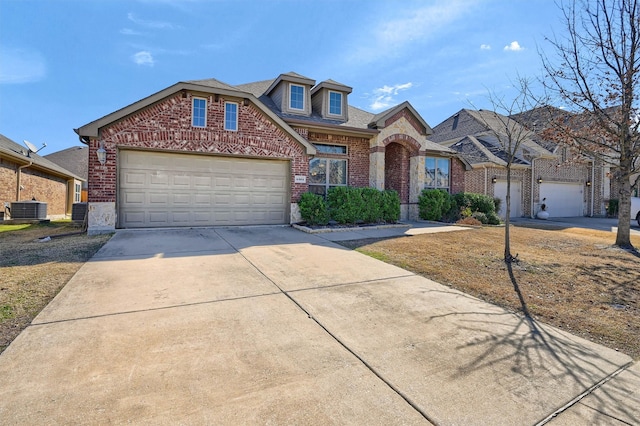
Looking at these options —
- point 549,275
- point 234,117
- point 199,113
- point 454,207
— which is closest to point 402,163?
point 454,207

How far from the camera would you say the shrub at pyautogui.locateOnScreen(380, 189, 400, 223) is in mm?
11562

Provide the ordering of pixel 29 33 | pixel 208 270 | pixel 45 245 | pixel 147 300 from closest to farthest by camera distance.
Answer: pixel 147 300 → pixel 208 270 → pixel 45 245 → pixel 29 33

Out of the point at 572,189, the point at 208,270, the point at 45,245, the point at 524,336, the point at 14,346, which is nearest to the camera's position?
the point at 14,346

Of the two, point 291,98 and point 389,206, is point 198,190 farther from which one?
point 389,206

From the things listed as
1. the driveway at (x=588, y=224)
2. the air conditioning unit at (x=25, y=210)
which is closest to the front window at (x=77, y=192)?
the air conditioning unit at (x=25, y=210)

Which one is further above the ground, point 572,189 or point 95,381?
point 572,189

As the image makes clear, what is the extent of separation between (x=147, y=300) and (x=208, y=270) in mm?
1369

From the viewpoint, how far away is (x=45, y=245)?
7148mm

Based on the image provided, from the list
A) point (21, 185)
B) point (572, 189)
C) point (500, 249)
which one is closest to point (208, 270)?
point (500, 249)

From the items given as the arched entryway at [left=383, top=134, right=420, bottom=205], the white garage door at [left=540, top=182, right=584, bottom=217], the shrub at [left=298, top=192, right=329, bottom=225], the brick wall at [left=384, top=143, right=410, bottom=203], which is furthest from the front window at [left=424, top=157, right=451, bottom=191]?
the white garage door at [left=540, top=182, right=584, bottom=217]

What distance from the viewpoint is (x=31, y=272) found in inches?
191

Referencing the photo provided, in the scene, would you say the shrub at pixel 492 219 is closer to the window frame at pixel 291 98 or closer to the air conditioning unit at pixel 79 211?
the window frame at pixel 291 98

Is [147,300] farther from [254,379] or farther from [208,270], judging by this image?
[254,379]

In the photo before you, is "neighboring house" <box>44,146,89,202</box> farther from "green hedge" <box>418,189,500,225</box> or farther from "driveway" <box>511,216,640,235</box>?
"driveway" <box>511,216,640,235</box>
